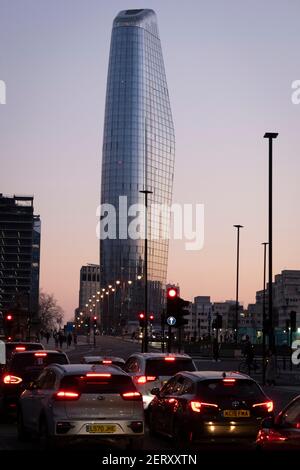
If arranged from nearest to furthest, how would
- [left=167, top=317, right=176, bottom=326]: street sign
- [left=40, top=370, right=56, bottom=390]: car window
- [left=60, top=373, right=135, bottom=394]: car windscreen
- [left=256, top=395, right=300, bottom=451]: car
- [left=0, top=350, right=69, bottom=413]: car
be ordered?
[left=256, top=395, right=300, bottom=451]: car → [left=60, top=373, right=135, bottom=394]: car windscreen → [left=40, top=370, right=56, bottom=390]: car window → [left=0, top=350, right=69, bottom=413]: car → [left=167, top=317, right=176, bottom=326]: street sign

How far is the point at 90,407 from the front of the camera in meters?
14.1

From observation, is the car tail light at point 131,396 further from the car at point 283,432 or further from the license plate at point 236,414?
the car at point 283,432

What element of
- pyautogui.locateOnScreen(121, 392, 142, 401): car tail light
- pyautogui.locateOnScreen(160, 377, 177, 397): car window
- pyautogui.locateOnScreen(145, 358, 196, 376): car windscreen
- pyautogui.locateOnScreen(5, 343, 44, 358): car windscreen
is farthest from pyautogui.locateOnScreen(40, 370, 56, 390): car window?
pyautogui.locateOnScreen(5, 343, 44, 358): car windscreen

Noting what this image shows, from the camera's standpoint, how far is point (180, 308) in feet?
105

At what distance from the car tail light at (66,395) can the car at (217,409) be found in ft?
6.85

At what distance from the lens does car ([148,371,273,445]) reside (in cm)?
1452

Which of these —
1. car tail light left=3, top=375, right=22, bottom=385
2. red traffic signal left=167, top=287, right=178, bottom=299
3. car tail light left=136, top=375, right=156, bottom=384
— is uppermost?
red traffic signal left=167, top=287, right=178, bottom=299

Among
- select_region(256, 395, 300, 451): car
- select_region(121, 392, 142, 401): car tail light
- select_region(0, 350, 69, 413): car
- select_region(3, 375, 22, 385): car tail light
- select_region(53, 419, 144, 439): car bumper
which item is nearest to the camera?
select_region(256, 395, 300, 451): car

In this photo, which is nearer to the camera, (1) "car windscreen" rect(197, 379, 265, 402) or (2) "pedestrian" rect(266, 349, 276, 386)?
(1) "car windscreen" rect(197, 379, 265, 402)

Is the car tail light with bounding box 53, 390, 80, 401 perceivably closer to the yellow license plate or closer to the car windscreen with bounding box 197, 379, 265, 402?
the yellow license plate

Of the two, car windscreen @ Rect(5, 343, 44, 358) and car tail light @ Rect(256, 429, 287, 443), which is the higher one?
car windscreen @ Rect(5, 343, 44, 358)

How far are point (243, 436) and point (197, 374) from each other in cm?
163

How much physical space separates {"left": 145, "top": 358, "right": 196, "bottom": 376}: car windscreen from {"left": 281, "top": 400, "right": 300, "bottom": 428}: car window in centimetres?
1017

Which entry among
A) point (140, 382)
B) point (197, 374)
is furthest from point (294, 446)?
point (140, 382)
